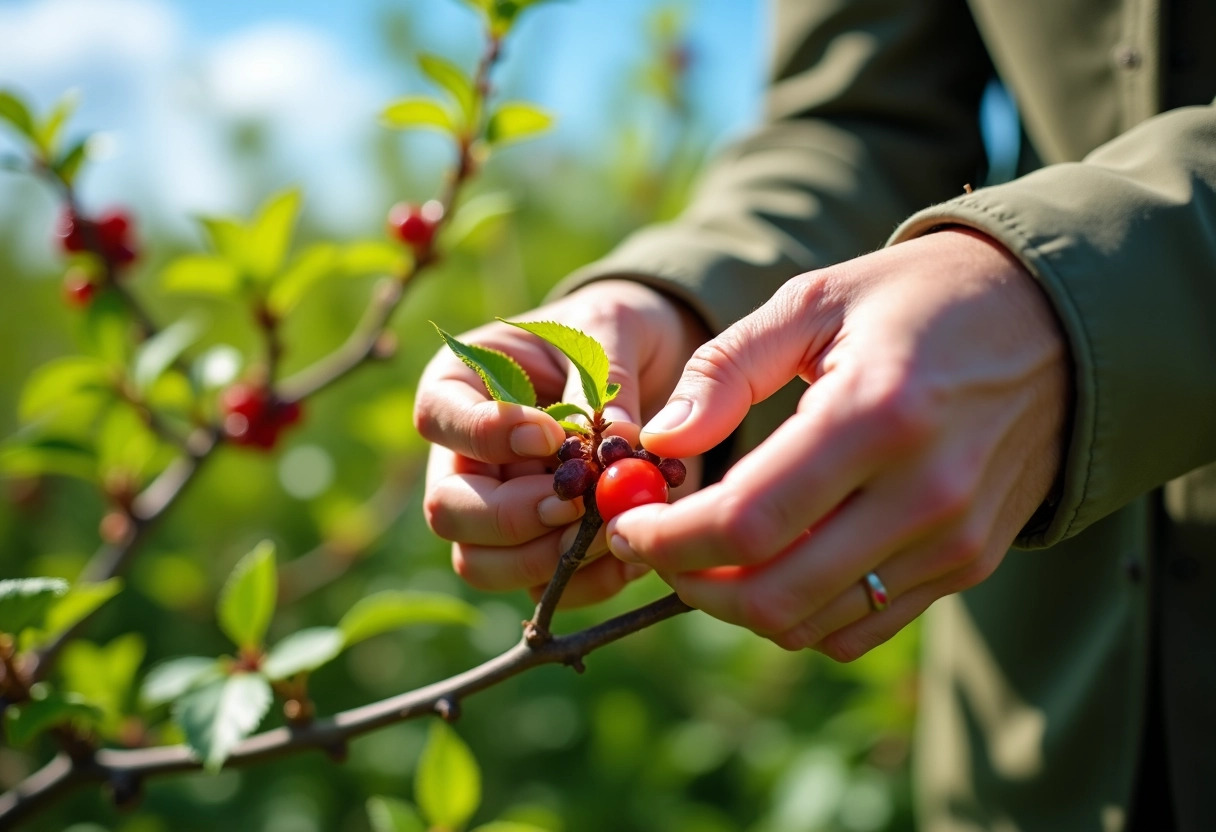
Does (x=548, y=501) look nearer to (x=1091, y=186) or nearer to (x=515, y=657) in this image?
(x=515, y=657)

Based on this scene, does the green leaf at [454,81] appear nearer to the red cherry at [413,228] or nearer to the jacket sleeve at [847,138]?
the red cherry at [413,228]

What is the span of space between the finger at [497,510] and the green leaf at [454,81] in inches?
26.7

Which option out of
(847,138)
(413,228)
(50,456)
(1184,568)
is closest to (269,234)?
(413,228)

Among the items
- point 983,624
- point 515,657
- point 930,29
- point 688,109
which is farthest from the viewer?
point 688,109

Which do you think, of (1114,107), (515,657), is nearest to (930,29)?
(1114,107)

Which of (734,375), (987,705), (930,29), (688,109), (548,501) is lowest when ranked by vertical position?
(987,705)

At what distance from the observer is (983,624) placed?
4.62 feet

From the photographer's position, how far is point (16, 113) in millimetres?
1428

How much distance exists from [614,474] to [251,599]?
0.63 meters

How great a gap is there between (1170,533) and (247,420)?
1343 mm

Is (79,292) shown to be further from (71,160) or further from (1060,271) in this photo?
(1060,271)

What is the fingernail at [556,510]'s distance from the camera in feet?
2.90

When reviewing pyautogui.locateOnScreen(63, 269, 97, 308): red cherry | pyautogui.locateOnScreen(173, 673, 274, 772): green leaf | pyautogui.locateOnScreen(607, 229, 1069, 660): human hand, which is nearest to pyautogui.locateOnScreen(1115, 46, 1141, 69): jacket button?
pyautogui.locateOnScreen(607, 229, 1069, 660): human hand

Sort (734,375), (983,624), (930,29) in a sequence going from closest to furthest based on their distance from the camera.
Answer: (734,375) < (983,624) < (930,29)
